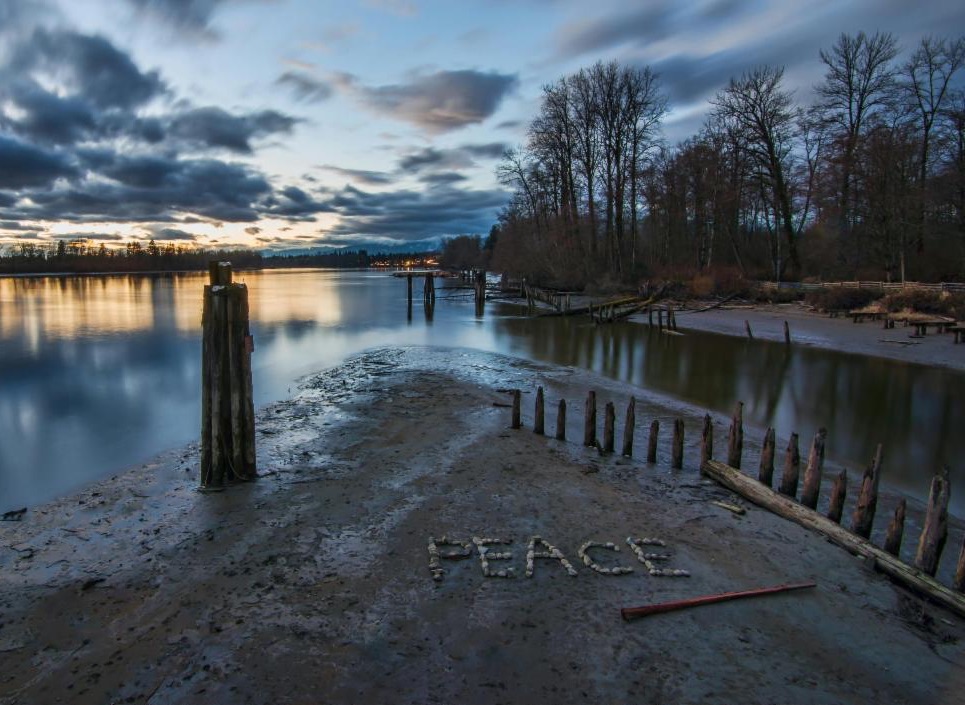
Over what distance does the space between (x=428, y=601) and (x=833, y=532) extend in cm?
515

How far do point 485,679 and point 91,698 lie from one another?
116 inches

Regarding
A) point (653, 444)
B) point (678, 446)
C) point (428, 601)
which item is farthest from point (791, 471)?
point (428, 601)

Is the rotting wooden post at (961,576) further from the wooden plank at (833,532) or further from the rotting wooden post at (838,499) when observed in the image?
the rotting wooden post at (838,499)

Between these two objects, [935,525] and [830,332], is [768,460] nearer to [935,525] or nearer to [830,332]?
[935,525]

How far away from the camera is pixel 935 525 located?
6.20 meters

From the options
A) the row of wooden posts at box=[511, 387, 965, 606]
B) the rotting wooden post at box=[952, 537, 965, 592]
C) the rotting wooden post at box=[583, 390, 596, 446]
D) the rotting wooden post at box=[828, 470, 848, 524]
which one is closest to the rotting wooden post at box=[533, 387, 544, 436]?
the row of wooden posts at box=[511, 387, 965, 606]

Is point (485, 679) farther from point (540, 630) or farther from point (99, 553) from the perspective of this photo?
point (99, 553)

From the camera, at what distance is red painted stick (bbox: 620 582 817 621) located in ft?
17.4

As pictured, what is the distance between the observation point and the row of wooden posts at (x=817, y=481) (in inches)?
245

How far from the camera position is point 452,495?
8.30m

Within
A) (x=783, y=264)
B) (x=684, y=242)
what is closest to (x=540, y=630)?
(x=783, y=264)

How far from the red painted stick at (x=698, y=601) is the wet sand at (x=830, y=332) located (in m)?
19.1

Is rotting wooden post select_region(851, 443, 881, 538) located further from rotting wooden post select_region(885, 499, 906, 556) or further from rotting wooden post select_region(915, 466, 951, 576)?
rotting wooden post select_region(915, 466, 951, 576)

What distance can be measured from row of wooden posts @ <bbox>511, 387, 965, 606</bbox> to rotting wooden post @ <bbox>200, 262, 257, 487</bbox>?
5504mm
